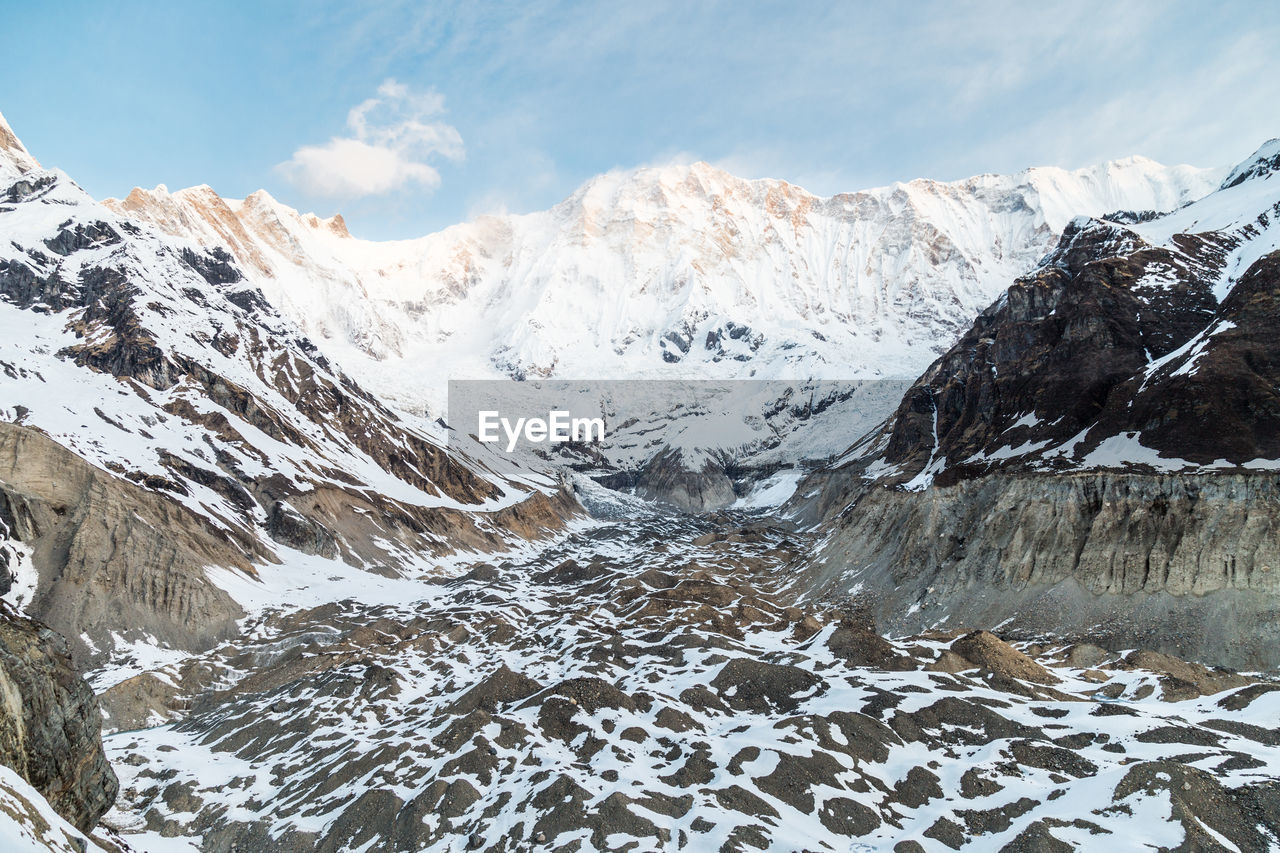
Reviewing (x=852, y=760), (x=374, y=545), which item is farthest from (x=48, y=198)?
(x=852, y=760)

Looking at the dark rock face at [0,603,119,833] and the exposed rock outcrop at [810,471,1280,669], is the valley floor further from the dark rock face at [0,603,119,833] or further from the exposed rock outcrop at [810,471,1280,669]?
the dark rock face at [0,603,119,833]

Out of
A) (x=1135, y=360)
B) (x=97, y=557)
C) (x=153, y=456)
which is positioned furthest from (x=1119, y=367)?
(x=153, y=456)

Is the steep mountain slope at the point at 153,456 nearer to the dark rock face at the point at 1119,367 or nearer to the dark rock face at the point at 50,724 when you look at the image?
the dark rock face at the point at 50,724

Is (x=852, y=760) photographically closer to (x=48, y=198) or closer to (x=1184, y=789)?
(x=1184, y=789)

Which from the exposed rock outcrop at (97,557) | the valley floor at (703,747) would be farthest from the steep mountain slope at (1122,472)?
→ the exposed rock outcrop at (97,557)

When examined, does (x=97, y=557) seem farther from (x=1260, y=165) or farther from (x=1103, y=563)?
(x=1260, y=165)

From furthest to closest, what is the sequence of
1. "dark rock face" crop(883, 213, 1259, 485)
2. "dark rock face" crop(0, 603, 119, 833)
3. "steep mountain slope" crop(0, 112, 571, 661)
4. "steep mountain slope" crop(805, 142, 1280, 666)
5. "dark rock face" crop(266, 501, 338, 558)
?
"dark rock face" crop(266, 501, 338, 558) → "steep mountain slope" crop(0, 112, 571, 661) → "dark rock face" crop(883, 213, 1259, 485) → "steep mountain slope" crop(805, 142, 1280, 666) → "dark rock face" crop(0, 603, 119, 833)

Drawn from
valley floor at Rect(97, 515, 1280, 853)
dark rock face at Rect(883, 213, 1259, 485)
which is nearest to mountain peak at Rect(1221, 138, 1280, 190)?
dark rock face at Rect(883, 213, 1259, 485)
